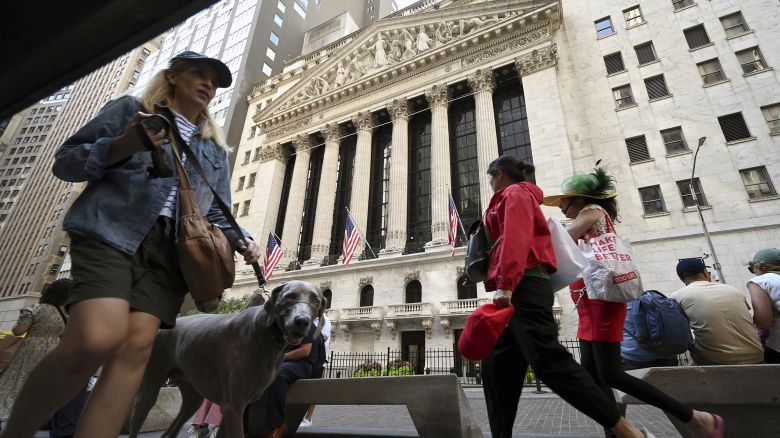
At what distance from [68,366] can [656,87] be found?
90.9 feet

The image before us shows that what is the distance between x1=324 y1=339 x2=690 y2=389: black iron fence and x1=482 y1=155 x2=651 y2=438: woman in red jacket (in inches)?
575

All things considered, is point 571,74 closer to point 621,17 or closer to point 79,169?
point 621,17

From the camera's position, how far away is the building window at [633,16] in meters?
23.4

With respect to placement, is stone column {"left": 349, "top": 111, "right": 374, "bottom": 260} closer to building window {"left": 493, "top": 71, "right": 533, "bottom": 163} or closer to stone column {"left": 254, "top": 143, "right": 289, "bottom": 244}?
stone column {"left": 254, "top": 143, "right": 289, "bottom": 244}

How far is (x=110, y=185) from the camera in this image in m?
2.03

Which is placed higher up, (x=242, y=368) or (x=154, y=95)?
(x=154, y=95)

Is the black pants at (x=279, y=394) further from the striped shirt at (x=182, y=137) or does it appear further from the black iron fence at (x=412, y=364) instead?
the black iron fence at (x=412, y=364)

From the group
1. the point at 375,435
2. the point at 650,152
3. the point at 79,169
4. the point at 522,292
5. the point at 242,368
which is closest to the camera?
the point at 79,169

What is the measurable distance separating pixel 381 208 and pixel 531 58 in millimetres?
15445

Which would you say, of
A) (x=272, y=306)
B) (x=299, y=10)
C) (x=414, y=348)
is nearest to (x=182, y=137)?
(x=272, y=306)

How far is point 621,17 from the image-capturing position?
78.8 feet

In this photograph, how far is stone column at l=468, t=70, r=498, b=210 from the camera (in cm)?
2347

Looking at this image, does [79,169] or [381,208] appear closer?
[79,169]

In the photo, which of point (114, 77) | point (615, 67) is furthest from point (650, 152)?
point (114, 77)
